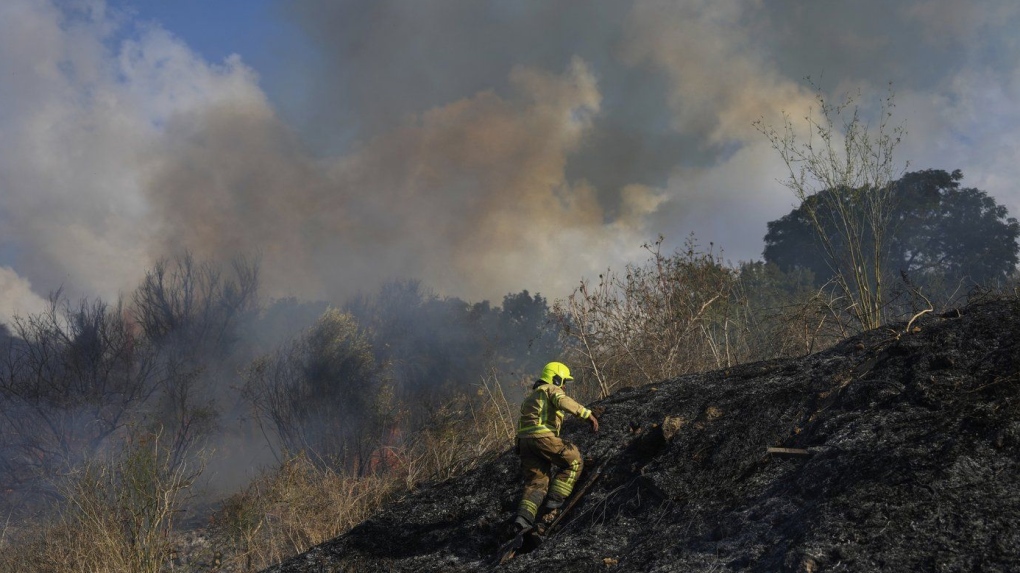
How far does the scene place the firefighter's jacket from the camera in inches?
309

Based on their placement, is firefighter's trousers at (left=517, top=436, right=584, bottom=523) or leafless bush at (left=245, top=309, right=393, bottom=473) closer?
firefighter's trousers at (left=517, top=436, right=584, bottom=523)

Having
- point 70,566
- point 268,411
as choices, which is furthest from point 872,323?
point 268,411

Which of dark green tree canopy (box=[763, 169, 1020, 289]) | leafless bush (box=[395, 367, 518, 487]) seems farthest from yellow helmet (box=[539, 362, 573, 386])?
dark green tree canopy (box=[763, 169, 1020, 289])

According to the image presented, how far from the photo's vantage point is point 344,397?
30.5 metres

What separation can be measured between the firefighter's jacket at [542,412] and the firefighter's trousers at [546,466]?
0.26 ft

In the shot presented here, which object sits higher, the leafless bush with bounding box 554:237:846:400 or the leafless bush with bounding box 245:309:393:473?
the leafless bush with bounding box 245:309:393:473

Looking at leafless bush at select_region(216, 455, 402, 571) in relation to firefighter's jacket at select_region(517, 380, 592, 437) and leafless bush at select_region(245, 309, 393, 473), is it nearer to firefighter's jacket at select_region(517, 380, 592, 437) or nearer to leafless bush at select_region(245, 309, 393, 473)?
firefighter's jacket at select_region(517, 380, 592, 437)

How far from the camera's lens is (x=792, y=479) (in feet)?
21.0

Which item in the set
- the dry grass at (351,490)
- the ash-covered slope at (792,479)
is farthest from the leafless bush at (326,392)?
the ash-covered slope at (792,479)

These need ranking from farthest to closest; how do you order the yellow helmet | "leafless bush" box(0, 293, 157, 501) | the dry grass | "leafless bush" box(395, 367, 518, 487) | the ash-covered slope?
1. "leafless bush" box(0, 293, 157, 501)
2. the dry grass
3. "leafless bush" box(395, 367, 518, 487)
4. the yellow helmet
5. the ash-covered slope

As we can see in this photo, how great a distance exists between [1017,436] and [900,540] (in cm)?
136

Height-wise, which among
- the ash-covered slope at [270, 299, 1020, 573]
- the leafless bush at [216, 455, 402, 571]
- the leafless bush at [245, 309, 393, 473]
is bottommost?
the ash-covered slope at [270, 299, 1020, 573]

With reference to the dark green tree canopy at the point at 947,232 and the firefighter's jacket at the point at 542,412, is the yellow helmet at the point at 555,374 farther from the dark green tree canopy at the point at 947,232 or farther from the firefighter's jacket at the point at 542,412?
the dark green tree canopy at the point at 947,232

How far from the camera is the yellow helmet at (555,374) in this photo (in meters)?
7.95
